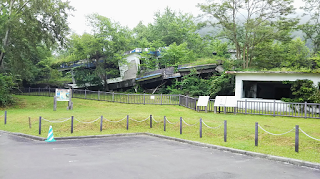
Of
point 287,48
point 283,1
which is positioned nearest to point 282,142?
point 283,1

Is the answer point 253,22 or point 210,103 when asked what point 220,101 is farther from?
point 253,22

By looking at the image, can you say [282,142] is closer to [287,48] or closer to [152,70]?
[152,70]

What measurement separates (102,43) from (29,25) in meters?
10.2

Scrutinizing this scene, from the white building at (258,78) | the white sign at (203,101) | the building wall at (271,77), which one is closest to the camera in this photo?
the white sign at (203,101)

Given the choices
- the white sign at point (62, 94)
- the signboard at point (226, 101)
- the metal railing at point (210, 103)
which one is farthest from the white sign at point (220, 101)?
the white sign at point (62, 94)

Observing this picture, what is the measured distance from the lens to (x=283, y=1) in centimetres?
3042

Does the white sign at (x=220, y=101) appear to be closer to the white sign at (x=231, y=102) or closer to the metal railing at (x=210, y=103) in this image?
the white sign at (x=231, y=102)

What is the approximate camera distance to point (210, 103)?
2323 cm

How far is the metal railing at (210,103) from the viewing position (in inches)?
792

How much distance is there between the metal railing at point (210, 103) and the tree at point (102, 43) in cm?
658

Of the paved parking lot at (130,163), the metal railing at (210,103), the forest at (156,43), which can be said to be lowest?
the paved parking lot at (130,163)

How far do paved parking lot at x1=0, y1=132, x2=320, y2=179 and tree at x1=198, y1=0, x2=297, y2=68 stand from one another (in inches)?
910

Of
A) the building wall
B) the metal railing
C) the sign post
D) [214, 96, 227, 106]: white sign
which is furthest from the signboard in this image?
the sign post

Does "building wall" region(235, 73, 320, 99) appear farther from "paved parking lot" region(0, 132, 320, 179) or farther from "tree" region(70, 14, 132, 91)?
"tree" region(70, 14, 132, 91)
